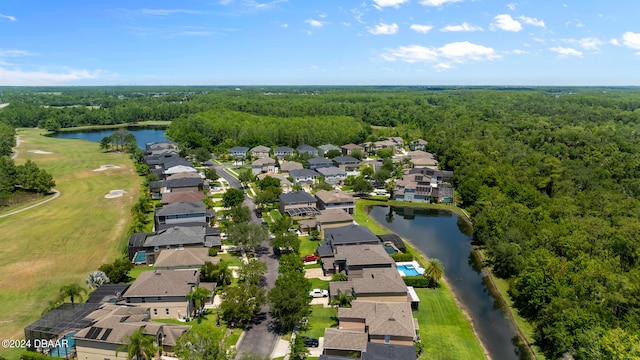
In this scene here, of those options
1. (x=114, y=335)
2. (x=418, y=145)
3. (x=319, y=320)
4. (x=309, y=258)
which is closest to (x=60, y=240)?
(x=114, y=335)

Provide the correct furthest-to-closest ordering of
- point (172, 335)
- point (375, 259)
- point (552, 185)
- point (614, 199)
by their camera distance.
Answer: point (552, 185) < point (614, 199) < point (375, 259) < point (172, 335)

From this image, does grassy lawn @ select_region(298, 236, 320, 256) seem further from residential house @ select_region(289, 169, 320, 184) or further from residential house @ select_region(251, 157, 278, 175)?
residential house @ select_region(251, 157, 278, 175)

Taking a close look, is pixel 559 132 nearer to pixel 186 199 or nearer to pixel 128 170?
pixel 186 199

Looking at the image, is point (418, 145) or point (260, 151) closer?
point (260, 151)

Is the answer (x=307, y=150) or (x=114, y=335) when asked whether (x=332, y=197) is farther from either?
(x=307, y=150)

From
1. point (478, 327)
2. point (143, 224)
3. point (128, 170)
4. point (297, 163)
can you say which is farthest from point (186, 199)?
point (478, 327)

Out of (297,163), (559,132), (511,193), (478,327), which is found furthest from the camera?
(559,132)

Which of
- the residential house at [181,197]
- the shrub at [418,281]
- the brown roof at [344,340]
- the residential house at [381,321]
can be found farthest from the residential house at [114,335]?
the residential house at [181,197]
